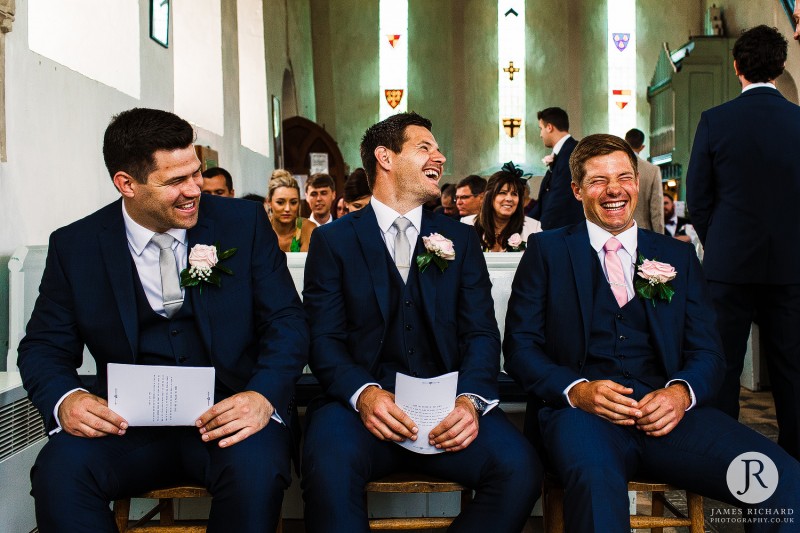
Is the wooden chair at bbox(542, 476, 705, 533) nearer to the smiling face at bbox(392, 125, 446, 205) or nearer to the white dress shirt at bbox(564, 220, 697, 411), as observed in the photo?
the white dress shirt at bbox(564, 220, 697, 411)

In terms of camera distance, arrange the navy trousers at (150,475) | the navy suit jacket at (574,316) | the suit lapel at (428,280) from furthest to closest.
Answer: the suit lapel at (428,280), the navy suit jacket at (574,316), the navy trousers at (150,475)

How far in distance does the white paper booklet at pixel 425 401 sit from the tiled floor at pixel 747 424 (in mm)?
1283

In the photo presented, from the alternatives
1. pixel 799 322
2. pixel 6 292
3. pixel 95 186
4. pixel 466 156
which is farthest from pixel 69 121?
pixel 466 156

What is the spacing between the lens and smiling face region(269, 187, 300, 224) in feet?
19.2

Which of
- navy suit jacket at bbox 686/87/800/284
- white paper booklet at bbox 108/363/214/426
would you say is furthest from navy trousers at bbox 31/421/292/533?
navy suit jacket at bbox 686/87/800/284

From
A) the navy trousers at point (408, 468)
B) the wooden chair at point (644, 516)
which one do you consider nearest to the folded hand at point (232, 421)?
the navy trousers at point (408, 468)

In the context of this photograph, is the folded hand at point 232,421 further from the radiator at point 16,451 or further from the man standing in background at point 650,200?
the man standing in background at point 650,200

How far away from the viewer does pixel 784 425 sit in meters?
3.55

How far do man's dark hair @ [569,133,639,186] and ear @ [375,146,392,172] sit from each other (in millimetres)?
631

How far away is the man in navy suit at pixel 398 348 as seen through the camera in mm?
2287

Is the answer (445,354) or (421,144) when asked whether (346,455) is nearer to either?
(445,354)

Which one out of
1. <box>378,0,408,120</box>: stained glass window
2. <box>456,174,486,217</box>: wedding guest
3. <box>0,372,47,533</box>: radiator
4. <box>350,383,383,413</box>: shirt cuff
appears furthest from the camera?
<box>378,0,408,120</box>: stained glass window

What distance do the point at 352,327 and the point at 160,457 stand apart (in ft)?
2.42

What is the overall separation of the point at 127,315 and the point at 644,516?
160cm
